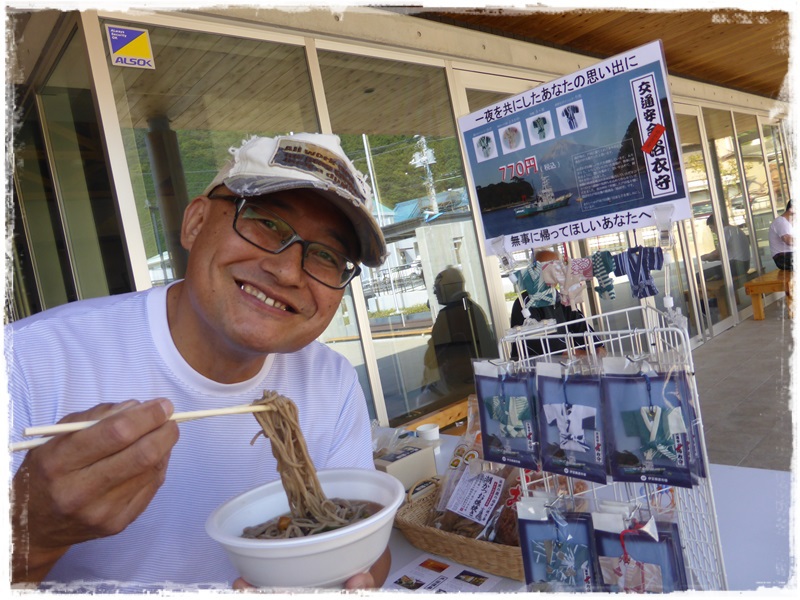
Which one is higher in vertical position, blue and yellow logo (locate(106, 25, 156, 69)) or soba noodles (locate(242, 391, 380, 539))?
blue and yellow logo (locate(106, 25, 156, 69))

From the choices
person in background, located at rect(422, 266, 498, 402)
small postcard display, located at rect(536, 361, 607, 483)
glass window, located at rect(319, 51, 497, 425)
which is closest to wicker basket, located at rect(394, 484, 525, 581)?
small postcard display, located at rect(536, 361, 607, 483)

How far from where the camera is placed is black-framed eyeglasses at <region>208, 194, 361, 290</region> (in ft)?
3.69

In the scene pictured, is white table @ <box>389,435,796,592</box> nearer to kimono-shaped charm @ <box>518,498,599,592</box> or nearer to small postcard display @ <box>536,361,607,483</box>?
kimono-shaped charm @ <box>518,498,599,592</box>

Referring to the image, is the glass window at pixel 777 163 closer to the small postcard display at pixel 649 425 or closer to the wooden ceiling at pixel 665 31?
the wooden ceiling at pixel 665 31

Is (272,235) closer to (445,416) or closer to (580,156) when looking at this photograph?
(580,156)

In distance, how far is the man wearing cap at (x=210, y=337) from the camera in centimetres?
111

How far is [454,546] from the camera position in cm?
144

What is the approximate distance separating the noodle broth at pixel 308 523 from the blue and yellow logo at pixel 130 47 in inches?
104

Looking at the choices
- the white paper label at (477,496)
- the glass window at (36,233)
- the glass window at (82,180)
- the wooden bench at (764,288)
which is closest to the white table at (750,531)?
the white paper label at (477,496)

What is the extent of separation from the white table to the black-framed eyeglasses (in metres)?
0.88

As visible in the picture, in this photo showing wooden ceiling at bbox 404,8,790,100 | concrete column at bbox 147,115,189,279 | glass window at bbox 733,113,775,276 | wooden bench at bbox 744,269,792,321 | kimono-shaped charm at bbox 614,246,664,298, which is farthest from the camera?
glass window at bbox 733,113,775,276

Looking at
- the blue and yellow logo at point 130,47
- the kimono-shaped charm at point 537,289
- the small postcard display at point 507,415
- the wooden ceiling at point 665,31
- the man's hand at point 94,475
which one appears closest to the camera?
the man's hand at point 94,475

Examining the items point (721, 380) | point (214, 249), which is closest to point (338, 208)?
point (214, 249)

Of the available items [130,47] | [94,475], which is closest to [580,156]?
[94,475]
